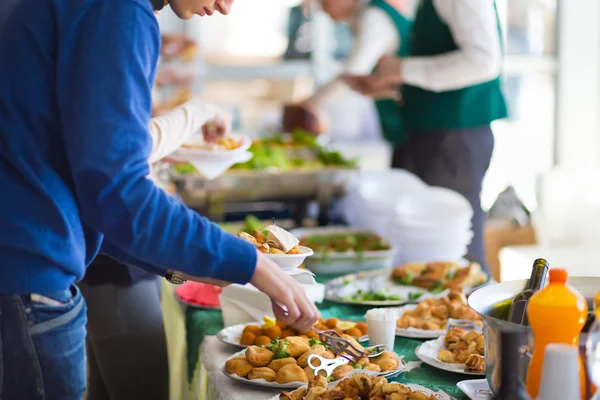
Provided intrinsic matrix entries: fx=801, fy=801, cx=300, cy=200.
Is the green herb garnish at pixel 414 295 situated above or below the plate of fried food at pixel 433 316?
below

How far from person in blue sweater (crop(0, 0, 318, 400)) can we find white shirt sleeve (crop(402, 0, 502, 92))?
1461 millimetres

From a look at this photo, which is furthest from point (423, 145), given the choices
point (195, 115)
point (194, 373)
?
point (194, 373)

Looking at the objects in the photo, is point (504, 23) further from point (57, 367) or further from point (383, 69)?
point (57, 367)

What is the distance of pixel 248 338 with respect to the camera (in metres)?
1.44

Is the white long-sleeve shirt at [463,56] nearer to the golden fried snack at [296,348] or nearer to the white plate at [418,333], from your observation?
the white plate at [418,333]

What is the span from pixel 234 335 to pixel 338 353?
0.91 ft

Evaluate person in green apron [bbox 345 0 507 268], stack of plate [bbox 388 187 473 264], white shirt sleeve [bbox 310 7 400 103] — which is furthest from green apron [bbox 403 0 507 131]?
stack of plate [bbox 388 187 473 264]

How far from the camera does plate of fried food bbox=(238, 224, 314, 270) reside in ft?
4.07

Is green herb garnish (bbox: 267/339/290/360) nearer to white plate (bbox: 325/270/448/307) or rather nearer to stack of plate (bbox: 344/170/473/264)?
white plate (bbox: 325/270/448/307)

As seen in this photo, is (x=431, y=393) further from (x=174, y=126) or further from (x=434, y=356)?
(x=174, y=126)

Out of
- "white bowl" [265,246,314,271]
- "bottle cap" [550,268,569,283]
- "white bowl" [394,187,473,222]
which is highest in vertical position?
"bottle cap" [550,268,569,283]

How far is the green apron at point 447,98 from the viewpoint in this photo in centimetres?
265

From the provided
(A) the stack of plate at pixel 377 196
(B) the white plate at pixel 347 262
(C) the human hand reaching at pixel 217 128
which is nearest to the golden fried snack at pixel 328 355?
(C) the human hand reaching at pixel 217 128

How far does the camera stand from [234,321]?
5.32ft
